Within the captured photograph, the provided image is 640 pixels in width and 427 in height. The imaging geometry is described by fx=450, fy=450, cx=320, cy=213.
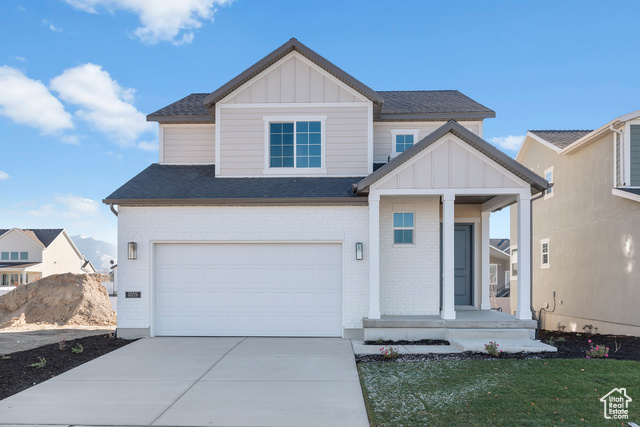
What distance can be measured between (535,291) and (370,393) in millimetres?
14276

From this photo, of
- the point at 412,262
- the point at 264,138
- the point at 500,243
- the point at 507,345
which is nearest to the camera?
the point at 507,345

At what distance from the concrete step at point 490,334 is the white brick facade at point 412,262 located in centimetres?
108

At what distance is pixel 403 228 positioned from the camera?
11.0m

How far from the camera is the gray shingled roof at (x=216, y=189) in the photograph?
34.3 feet

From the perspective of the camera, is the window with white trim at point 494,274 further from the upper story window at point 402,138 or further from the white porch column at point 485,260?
the upper story window at point 402,138

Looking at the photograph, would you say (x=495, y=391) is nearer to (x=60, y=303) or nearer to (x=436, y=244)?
(x=436, y=244)

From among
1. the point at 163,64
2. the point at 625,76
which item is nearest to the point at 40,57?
the point at 163,64

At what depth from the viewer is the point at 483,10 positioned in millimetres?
15906

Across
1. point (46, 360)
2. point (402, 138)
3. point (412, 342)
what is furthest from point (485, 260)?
point (46, 360)

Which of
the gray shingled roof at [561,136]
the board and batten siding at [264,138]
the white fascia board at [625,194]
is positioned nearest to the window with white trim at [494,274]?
the gray shingled roof at [561,136]

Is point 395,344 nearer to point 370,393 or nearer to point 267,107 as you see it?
point 370,393

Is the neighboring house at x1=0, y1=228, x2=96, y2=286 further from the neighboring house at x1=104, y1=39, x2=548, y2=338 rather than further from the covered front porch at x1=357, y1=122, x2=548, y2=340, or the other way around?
the covered front porch at x1=357, y1=122, x2=548, y2=340

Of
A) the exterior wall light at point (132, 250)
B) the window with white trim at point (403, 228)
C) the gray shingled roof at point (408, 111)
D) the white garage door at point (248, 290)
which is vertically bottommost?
the white garage door at point (248, 290)

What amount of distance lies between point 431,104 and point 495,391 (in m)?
9.04
